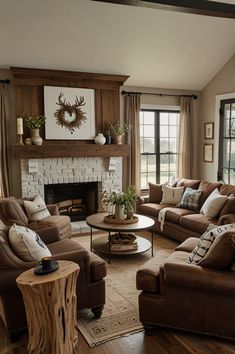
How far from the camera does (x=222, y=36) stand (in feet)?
18.4

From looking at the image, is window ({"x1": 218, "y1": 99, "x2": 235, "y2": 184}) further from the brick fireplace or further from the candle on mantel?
the candle on mantel

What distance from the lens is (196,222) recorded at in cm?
464

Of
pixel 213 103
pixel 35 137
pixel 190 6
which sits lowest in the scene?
pixel 35 137

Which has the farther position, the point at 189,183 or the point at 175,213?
the point at 189,183

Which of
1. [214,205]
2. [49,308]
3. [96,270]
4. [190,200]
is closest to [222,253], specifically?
[96,270]

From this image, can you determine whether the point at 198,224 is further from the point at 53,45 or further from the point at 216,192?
the point at 53,45

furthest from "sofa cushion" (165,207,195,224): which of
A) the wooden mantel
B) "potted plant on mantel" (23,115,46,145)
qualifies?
"potted plant on mantel" (23,115,46,145)

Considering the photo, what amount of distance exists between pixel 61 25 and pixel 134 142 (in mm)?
2590

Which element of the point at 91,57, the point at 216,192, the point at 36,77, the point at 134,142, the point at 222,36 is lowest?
the point at 216,192

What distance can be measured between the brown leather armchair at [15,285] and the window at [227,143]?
4.26 metres

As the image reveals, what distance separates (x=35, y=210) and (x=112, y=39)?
301cm

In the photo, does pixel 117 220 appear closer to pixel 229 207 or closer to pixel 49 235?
pixel 49 235

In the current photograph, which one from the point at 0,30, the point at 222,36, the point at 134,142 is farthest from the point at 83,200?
the point at 222,36

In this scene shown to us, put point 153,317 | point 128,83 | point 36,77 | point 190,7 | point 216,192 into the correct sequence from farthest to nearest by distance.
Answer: point 128,83 < point 36,77 < point 216,192 < point 190,7 < point 153,317
